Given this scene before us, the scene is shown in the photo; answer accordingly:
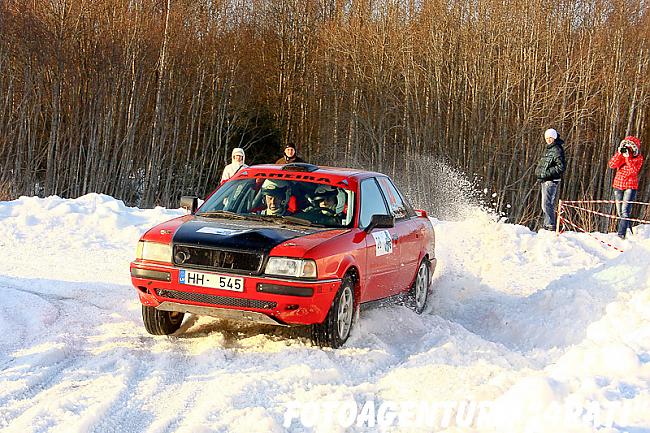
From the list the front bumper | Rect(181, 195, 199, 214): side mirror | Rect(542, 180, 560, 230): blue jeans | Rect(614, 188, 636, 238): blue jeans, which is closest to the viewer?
the front bumper

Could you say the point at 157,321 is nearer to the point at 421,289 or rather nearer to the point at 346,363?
the point at 346,363

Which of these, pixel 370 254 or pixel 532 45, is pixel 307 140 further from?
pixel 370 254

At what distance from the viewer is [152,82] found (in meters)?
29.4

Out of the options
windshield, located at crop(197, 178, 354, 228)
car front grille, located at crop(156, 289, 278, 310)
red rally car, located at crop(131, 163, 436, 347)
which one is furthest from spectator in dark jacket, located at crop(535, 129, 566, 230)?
car front grille, located at crop(156, 289, 278, 310)

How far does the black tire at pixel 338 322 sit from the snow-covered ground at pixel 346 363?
111 millimetres

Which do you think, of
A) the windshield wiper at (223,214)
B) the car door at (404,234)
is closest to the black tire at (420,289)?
the car door at (404,234)

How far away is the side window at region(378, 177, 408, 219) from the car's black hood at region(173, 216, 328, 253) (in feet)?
5.57

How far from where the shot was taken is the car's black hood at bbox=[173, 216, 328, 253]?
21.3 ft

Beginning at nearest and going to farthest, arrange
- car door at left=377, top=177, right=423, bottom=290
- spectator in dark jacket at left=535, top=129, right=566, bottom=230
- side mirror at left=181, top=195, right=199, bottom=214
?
side mirror at left=181, top=195, right=199, bottom=214 → car door at left=377, top=177, right=423, bottom=290 → spectator in dark jacket at left=535, top=129, right=566, bottom=230

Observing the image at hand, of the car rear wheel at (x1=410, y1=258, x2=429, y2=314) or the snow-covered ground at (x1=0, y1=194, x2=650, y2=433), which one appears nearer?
the snow-covered ground at (x1=0, y1=194, x2=650, y2=433)

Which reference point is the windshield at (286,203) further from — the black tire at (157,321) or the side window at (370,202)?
the black tire at (157,321)

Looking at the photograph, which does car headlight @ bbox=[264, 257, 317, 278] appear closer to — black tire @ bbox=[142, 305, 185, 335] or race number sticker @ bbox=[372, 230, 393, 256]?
black tire @ bbox=[142, 305, 185, 335]

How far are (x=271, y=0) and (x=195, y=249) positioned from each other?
33.0 m

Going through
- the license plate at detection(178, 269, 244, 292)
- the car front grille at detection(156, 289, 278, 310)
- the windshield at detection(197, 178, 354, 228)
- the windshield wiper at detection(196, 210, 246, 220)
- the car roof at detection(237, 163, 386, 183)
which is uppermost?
the car roof at detection(237, 163, 386, 183)
